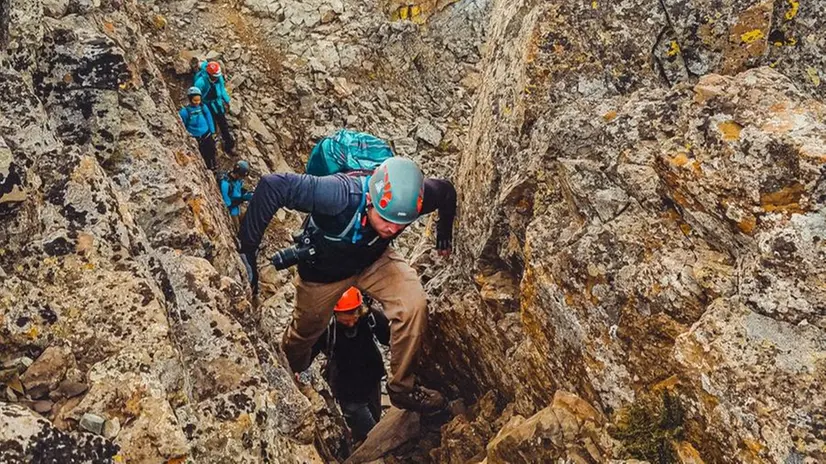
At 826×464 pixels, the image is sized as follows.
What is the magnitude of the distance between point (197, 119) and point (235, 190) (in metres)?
1.90

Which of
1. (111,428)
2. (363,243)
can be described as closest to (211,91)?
(363,243)

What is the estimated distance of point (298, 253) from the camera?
27.8ft

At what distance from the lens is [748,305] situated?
4.53 m

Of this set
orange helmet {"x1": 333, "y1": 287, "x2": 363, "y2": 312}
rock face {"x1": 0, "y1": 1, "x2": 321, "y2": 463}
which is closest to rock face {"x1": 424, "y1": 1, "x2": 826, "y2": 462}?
orange helmet {"x1": 333, "y1": 287, "x2": 363, "y2": 312}

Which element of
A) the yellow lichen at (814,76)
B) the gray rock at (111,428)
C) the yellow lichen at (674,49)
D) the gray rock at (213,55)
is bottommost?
the gray rock at (213,55)

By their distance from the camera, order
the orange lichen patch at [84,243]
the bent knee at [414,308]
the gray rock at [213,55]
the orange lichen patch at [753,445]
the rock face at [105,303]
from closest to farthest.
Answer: the orange lichen patch at [753,445]
the rock face at [105,303]
the orange lichen patch at [84,243]
the bent knee at [414,308]
the gray rock at [213,55]

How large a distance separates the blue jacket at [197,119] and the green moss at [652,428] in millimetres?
13193

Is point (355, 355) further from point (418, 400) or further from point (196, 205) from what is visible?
point (196, 205)

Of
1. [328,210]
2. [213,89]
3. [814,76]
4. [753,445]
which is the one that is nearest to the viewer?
[753,445]

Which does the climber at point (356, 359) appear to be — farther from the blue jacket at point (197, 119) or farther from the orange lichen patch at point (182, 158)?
the blue jacket at point (197, 119)

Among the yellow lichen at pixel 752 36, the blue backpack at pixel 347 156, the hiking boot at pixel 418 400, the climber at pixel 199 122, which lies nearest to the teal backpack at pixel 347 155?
the blue backpack at pixel 347 156

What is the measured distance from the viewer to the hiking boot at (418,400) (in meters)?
8.73

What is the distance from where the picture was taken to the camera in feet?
27.7

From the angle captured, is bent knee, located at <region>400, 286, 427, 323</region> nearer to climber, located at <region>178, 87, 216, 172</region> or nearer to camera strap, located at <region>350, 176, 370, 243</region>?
camera strap, located at <region>350, 176, 370, 243</region>
